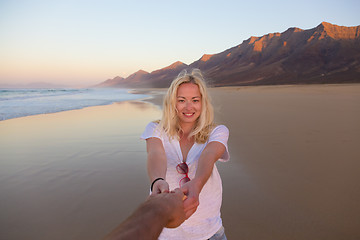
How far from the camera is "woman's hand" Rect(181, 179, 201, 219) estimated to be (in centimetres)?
138

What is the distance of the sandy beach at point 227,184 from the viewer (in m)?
2.64

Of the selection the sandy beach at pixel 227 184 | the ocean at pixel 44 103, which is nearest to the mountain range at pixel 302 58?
the ocean at pixel 44 103

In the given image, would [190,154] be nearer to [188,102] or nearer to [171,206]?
[188,102]

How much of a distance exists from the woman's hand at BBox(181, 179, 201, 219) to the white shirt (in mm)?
276

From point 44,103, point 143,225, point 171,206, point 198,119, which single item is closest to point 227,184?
point 198,119

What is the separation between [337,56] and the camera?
73.2 m

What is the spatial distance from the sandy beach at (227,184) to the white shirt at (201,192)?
3.35ft

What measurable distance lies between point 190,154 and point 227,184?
7.07ft

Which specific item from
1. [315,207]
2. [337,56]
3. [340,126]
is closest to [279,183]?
[315,207]

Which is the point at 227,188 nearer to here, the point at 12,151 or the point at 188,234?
the point at 188,234

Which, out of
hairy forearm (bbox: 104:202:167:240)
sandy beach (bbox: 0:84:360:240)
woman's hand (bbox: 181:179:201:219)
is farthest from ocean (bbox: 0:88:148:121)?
hairy forearm (bbox: 104:202:167:240)

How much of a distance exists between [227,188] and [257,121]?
5537 mm

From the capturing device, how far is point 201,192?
1.77 m

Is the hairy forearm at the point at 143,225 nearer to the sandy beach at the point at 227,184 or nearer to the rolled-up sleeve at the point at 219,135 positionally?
the rolled-up sleeve at the point at 219,135
